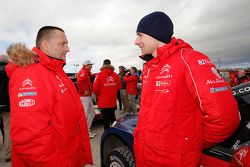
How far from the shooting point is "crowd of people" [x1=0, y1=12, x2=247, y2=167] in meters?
1.78

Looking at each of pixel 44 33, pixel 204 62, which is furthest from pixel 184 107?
pixel 44 33

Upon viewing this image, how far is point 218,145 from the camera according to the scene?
2.18 metres

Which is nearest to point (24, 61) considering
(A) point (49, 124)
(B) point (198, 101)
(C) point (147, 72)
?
(A) point (49, 124)

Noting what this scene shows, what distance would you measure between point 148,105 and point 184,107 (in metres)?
0.33

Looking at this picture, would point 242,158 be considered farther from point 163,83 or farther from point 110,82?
point 110,82

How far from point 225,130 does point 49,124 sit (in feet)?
4.38

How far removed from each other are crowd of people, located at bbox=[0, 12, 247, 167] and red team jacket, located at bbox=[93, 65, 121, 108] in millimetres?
4176

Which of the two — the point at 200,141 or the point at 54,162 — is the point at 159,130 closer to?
the point at 200,141

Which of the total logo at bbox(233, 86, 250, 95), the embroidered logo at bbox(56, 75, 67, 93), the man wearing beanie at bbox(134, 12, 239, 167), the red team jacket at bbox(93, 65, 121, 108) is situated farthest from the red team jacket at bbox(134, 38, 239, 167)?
the red team jacket at bbox(93, 65, 121, 108)

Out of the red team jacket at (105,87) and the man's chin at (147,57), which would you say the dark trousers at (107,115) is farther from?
the man's chin at (147,57)

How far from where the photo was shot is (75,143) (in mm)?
2207

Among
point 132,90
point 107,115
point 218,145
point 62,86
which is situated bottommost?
point 107,115

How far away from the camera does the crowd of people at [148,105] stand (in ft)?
5.83

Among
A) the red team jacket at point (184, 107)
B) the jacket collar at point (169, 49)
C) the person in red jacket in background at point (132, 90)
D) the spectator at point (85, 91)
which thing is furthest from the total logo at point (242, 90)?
the person in red jacket in background at point (132, 90)
